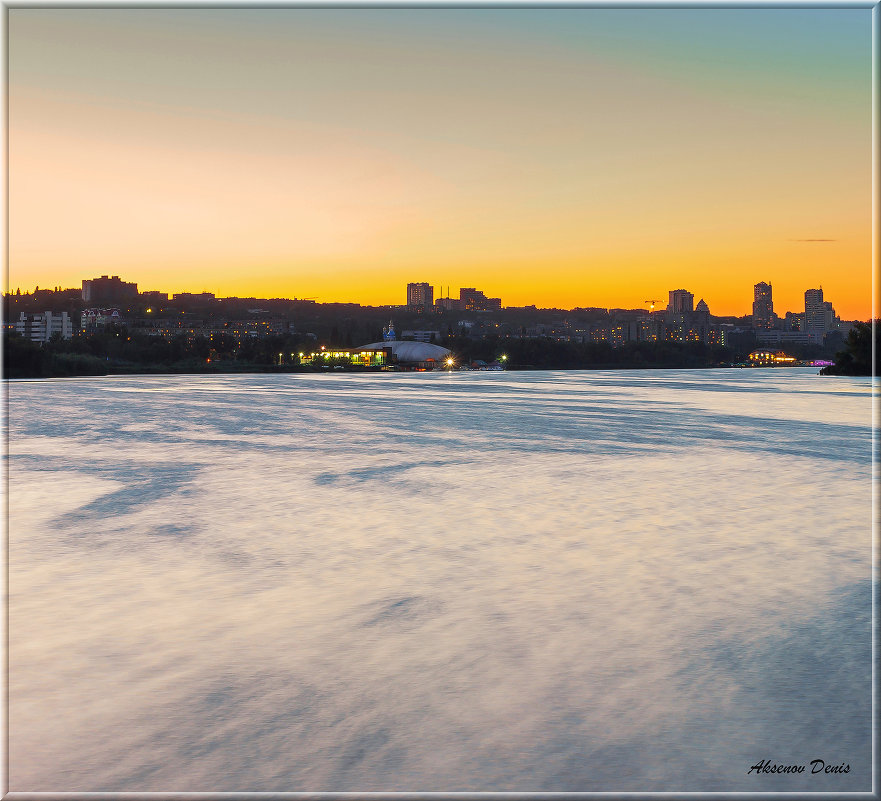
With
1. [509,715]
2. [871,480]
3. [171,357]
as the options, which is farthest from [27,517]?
[171,357]

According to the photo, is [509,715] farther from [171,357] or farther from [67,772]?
[171,357]

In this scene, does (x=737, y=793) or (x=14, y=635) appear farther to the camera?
(x=14, y=635)

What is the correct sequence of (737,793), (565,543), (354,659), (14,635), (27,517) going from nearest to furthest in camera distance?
(737,793), (354,659), (14,635), (565,543), (27,517)

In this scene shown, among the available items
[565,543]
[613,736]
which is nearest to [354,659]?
[613,736]

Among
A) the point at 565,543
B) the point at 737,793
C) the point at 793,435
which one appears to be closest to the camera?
the point at 737,793

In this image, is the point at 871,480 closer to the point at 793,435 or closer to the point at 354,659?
the point at 793,435

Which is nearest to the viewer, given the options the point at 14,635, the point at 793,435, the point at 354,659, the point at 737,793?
the point at 737,793
